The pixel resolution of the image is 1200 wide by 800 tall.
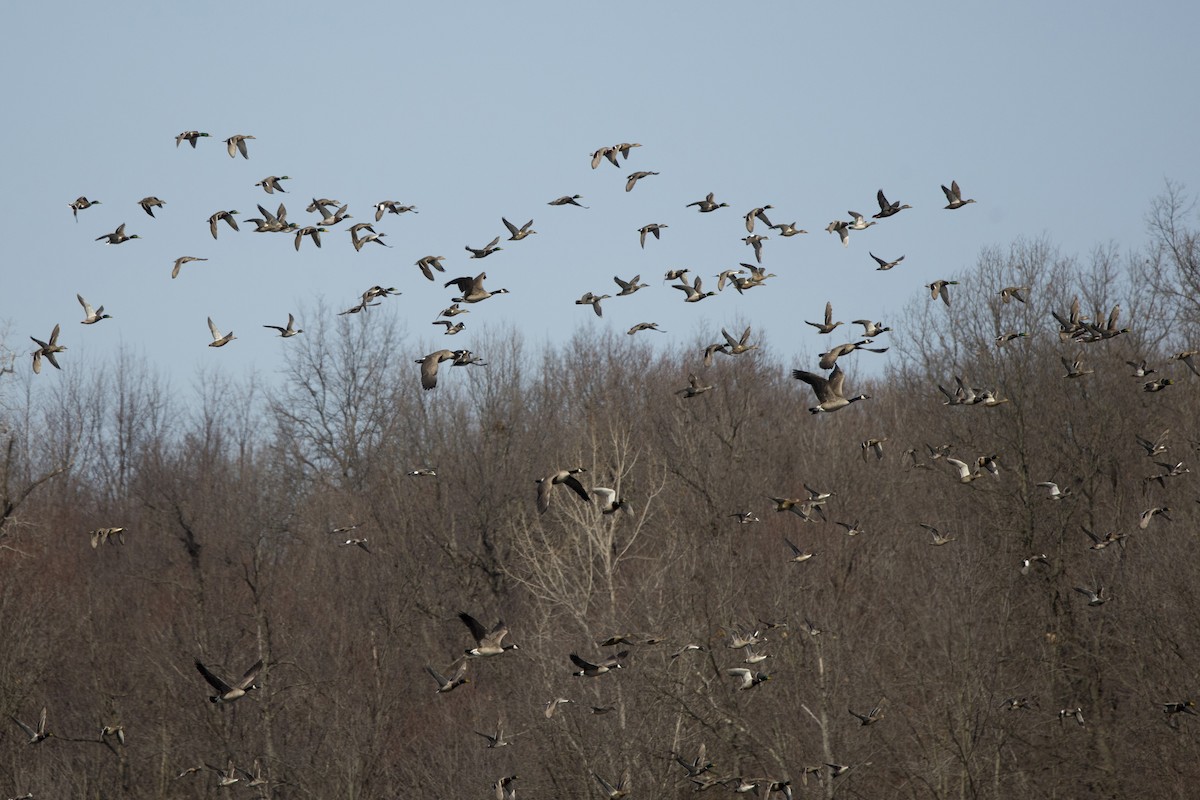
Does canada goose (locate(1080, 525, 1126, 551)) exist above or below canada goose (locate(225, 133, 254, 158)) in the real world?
below

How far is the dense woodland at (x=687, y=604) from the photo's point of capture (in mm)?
30203

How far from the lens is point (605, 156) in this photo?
22.7 metres

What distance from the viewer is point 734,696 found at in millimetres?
31703

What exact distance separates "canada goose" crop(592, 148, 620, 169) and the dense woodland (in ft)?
27.8

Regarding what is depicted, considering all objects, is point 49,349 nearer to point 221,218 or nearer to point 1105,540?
point 221,218

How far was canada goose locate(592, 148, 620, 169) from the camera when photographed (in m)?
22.6

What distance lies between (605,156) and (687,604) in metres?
14.8

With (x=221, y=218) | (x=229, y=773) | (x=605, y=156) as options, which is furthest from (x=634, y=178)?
(x=229, y=773)

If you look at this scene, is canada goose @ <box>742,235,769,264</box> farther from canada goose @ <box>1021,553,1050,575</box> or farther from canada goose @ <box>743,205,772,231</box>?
canada goose @ <box>1021,553,1050,575</box>

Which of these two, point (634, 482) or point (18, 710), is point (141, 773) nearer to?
point (18, 710)

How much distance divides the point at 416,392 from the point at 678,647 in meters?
28.3

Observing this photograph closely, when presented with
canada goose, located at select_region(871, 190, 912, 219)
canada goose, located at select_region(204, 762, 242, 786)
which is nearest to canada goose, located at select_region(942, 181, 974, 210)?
canada goose, located at select_region(871, 190, 912, 219)

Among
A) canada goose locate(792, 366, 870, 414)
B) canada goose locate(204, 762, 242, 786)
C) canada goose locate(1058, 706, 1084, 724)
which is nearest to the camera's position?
canada goose locate(792, 366, 870, 414)

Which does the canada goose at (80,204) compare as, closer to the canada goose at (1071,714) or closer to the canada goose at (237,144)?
the canada goose at (237,144)
